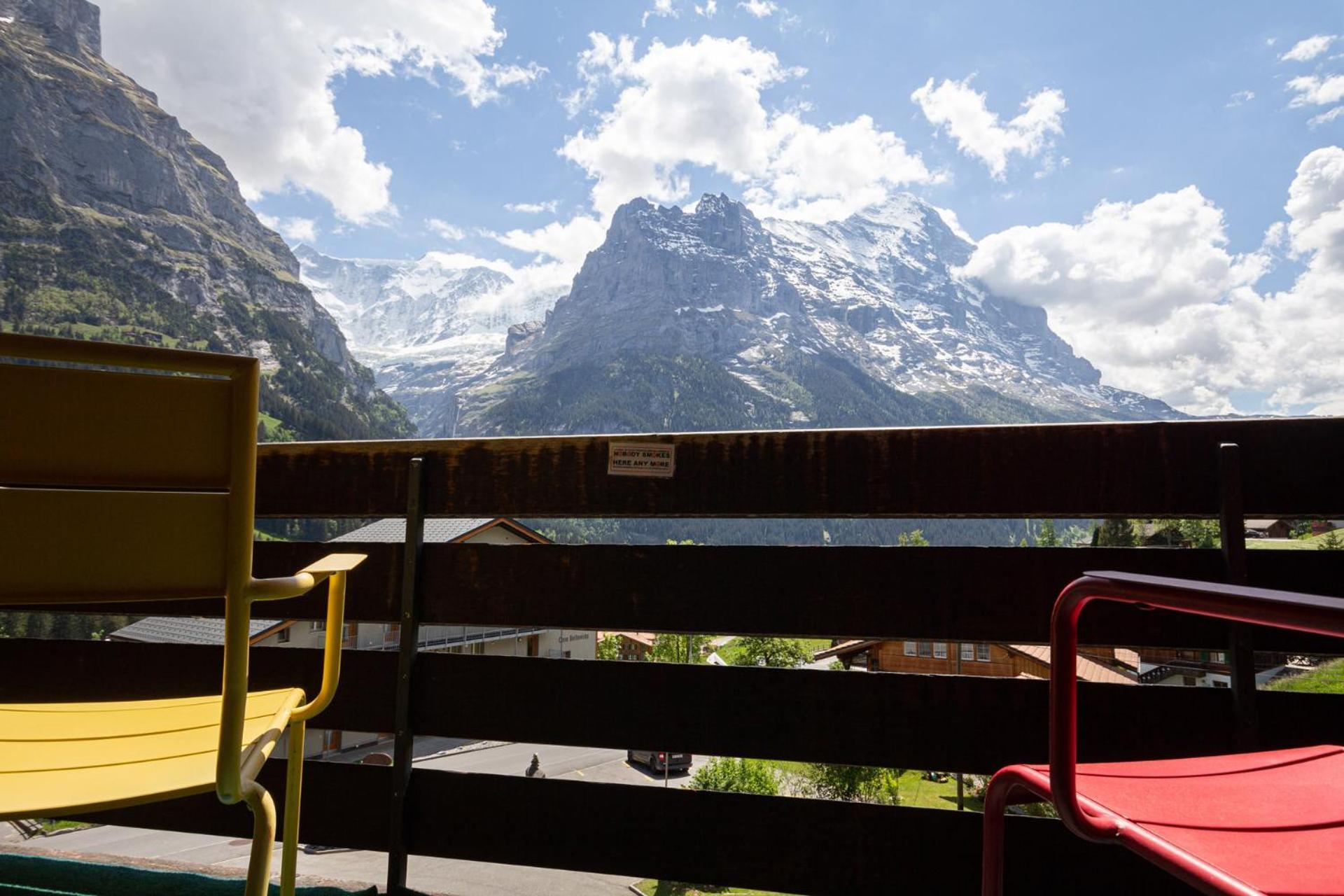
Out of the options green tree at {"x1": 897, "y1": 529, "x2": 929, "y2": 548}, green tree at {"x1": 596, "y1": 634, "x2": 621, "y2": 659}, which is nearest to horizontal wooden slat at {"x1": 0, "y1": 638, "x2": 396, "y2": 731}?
green tree at {"x1": 897, "y1": 529, "x2": 929, "y2": 548}

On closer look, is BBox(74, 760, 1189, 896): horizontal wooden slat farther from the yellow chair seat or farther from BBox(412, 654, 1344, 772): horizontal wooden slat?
the yellow chair seat

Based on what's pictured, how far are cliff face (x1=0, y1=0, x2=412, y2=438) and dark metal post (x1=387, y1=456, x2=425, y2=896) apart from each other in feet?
311

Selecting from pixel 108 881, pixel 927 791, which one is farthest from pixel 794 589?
pixel 927 791

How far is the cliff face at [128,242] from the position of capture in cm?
9194

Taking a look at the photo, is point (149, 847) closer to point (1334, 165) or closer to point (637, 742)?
point (637, 742)

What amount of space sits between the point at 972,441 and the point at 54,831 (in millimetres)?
32944

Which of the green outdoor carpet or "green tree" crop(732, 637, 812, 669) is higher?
the green outdoor carpet

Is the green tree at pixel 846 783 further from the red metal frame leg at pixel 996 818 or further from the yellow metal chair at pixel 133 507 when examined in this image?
the yellow metal chair at pixel 133 507

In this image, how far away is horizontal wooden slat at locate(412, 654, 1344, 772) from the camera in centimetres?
161

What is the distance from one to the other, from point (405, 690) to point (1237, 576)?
226cm

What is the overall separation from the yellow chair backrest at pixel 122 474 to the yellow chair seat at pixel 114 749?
0.26m

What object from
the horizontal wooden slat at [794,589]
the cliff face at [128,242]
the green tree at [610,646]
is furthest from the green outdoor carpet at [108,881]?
the cliff face at [128,242]

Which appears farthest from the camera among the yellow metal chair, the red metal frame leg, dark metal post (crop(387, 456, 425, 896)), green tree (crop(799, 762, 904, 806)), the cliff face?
the cliff face

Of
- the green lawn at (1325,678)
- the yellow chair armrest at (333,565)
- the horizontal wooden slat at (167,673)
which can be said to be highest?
the yellow chair armrest at (333,565)
